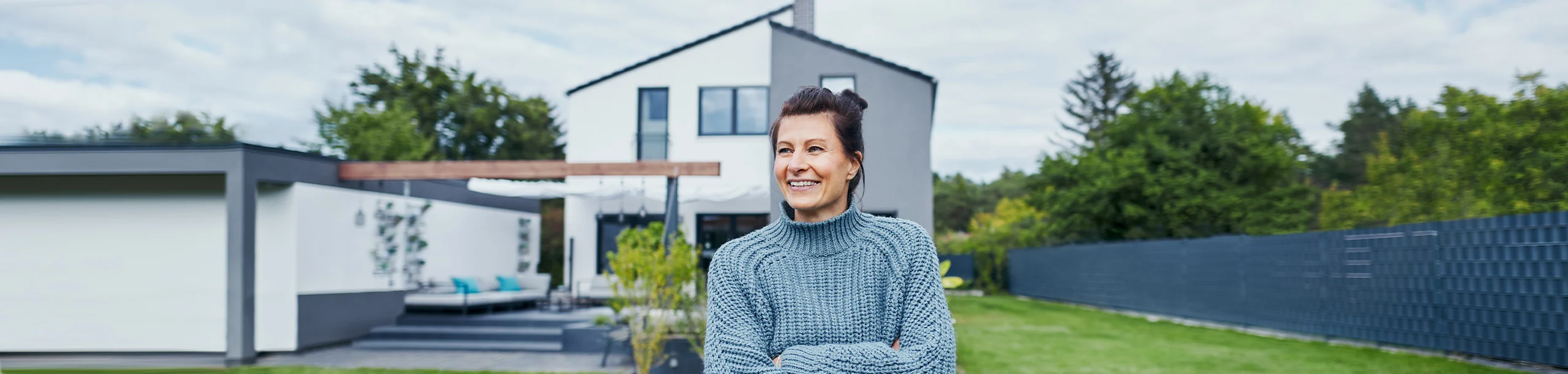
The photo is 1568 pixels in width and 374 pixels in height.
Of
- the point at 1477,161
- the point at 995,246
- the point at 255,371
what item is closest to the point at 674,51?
the point at 255,371

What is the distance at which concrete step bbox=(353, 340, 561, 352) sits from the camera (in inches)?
389

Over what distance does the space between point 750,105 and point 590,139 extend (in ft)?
8.28

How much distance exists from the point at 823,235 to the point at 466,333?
31.8 ft

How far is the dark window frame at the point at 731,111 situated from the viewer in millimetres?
13795

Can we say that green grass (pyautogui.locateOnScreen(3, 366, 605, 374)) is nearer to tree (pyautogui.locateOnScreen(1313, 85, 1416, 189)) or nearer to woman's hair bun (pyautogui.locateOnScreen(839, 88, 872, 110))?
woman's hair bun (pyautogui.locateOnScreen(839, 88, 872, 110))

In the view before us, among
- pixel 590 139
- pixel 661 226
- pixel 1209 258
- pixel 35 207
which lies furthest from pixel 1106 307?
pixel 35 207

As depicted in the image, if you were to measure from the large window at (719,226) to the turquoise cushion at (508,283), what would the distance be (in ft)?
8.90

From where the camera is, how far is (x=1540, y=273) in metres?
6.95

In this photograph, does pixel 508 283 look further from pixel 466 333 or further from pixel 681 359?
pixel 681 359

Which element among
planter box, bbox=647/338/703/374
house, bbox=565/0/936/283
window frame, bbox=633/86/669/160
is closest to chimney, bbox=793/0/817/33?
house, bbox=565/0/936/283

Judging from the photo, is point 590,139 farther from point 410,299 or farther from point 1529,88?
point 1529,88

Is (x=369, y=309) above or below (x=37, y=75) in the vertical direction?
below

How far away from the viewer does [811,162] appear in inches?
58.9

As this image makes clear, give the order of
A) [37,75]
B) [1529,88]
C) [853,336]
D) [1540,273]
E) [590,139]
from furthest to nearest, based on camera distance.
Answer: [1529,88]
[590,139]
[37,75]
[1540,273]
[853,336]
